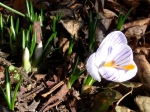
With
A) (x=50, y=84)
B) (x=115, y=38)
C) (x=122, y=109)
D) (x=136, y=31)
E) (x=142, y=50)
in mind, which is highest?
(x=115, y=38)

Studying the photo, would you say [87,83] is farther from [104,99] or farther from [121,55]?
[121,55]

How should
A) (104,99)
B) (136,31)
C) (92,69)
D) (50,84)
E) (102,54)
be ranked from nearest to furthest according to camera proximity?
(92,69) → (102,54) → (104,99) → (50,84) → (136,31)

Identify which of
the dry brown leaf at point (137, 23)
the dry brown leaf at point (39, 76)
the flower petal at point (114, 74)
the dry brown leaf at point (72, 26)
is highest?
the dry brown leaf at point (72, 26)

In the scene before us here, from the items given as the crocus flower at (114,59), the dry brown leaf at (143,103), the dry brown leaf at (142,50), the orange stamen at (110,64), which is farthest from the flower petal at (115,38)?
the dry brown leaf at (142,50)

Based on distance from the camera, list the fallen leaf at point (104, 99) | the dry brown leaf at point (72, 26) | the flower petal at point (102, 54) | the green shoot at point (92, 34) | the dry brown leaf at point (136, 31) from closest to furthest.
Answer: the flower petal at point (102, 54) → the fallen leaf at point (104, 99) → the green shoot at point (92, 34) → the dry brown leaf at point (72, 26) → the dry brown leaf at point (136, 31)

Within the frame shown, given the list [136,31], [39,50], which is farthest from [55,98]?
[136,31]

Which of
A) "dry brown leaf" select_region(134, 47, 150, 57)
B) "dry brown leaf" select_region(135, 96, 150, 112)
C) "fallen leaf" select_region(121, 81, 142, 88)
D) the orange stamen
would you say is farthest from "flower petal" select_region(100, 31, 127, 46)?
"dry brown leaf" select_region(134, 47, 150, 57)

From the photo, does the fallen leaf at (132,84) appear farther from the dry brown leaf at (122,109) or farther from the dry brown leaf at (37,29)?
the dry brown leaf at (37,29)
